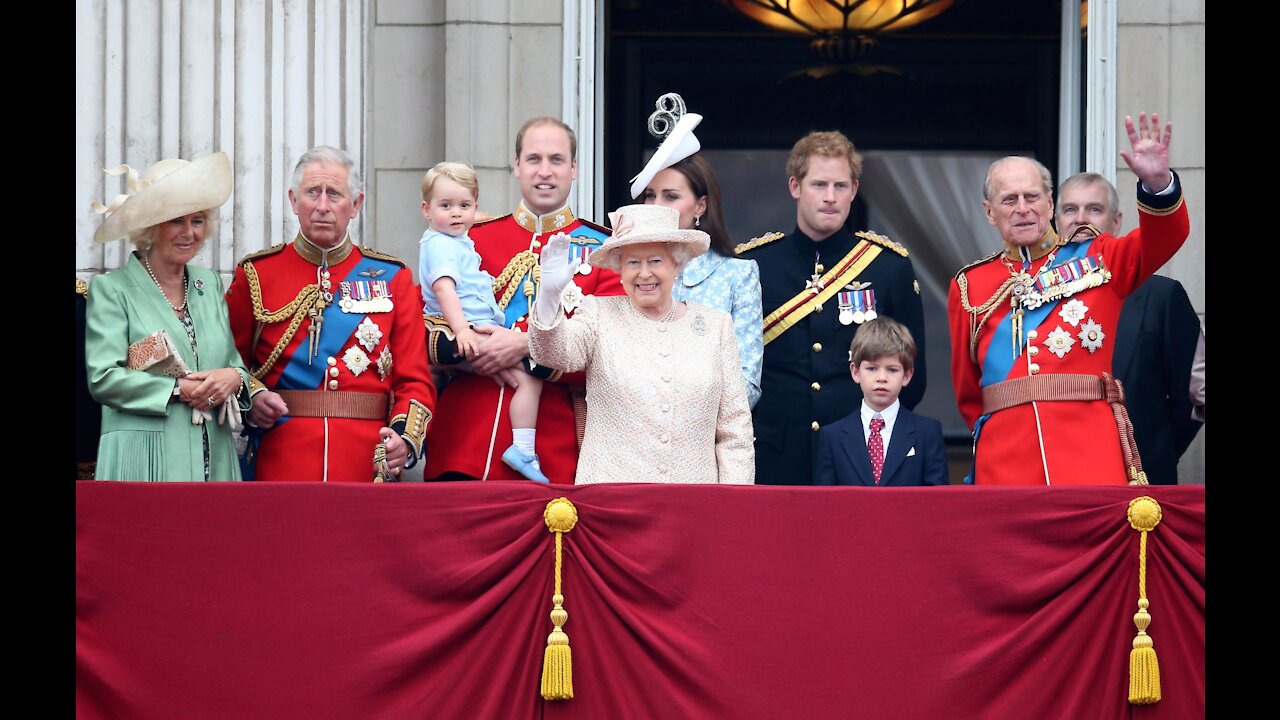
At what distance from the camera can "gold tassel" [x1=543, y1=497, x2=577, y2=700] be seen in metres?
5.54

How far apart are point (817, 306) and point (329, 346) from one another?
1735 mm

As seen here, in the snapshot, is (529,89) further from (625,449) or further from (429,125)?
(625,449)

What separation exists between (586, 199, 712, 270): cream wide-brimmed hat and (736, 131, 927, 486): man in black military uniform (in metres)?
0.88

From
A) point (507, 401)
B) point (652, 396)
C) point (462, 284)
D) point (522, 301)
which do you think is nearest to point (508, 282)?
point (522, 301)

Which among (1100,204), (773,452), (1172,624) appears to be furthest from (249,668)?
(1100,204)

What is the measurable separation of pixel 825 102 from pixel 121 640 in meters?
6.56

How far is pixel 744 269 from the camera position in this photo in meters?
6.77

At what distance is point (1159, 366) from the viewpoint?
24.0 ft

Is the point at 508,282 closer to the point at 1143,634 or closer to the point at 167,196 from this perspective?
the point at 167,196

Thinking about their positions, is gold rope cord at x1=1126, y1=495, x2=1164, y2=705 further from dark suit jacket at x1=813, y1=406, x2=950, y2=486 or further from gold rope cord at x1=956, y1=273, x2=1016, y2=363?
gold rope cord at x1=956, y1=273, x2=1016, y2=363

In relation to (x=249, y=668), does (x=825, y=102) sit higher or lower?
higher

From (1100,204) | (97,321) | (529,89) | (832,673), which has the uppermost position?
(529,89)

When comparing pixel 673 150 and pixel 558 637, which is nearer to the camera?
pixel 558 637

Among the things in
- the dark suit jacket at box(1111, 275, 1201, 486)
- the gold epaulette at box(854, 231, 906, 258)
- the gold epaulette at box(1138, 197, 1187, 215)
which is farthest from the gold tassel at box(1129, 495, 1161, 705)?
the gold epaulette at box(854, 231, 906, 258)
